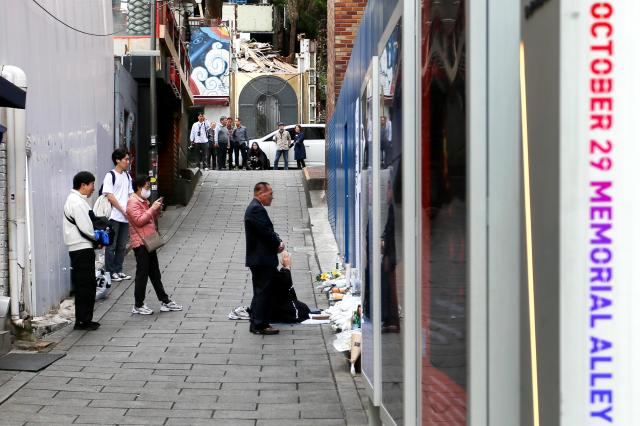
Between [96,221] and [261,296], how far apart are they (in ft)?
7.96

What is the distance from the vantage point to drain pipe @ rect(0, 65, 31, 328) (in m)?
10.9

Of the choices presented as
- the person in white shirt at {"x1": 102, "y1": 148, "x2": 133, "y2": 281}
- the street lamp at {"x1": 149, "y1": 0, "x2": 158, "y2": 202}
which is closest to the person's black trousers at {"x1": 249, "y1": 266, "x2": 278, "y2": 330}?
the person in white shirt at {"x1": 102, "y1": 148, "x2": 133, "y2": 281}

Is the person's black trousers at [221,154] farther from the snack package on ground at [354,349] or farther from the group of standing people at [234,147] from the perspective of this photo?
the snack package on ground at [354,349]

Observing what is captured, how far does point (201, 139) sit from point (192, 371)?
2470cm

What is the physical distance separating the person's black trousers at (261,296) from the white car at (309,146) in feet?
77.3

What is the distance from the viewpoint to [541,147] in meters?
2.21

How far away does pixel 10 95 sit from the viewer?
9.19 m

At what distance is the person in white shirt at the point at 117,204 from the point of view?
47.8ft

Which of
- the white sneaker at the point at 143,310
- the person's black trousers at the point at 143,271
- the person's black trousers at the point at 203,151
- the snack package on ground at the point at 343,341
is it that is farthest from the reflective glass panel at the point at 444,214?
the person's black trousers at the point at 203,151

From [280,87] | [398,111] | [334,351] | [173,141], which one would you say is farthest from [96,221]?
[280,87]

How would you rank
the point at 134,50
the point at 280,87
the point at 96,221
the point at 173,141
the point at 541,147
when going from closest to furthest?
the point at 541,147 → the point at 96,221 → the point at 134,50 → the point at 173,141 → the point at 280,87

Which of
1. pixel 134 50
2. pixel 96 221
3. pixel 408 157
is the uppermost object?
pixel 134 50

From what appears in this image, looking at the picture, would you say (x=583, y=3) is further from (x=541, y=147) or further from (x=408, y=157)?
(x=408, y=157)

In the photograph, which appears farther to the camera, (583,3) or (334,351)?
(334,351)
